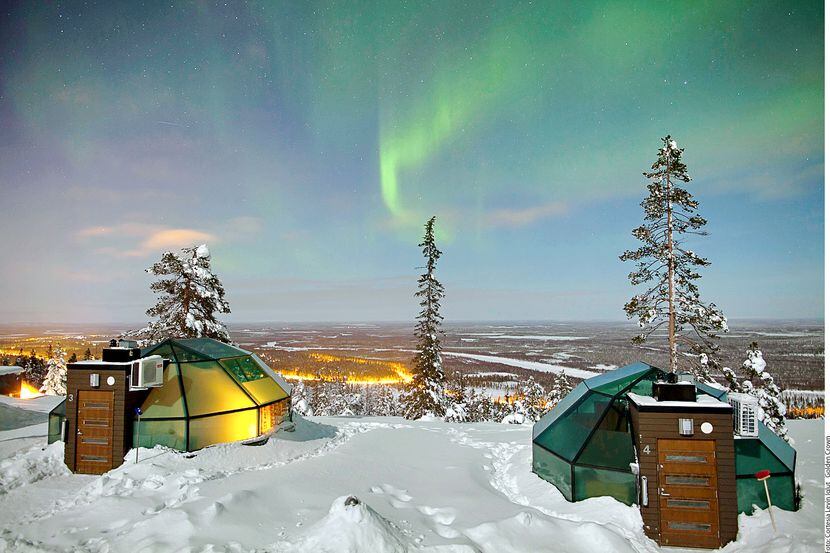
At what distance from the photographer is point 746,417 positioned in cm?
715

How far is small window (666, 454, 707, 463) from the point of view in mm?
6641

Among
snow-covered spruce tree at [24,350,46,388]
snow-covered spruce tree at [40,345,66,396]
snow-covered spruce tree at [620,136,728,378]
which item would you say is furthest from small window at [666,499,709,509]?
snow-covered spruce tree at [24,350,46,388]

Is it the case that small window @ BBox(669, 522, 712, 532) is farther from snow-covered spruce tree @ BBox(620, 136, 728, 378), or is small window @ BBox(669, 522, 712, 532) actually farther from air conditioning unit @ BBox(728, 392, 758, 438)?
snow-covered spruce tree @ BBox(620, 136, 728, 378)

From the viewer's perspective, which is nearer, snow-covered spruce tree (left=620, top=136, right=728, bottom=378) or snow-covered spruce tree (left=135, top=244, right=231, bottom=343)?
snow-covered spruce tree (left=620, top=136, right=728, bottom=378)

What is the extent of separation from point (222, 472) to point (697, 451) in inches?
359

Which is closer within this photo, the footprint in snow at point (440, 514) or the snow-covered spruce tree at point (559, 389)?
the footprint in snow at point (440, 514)

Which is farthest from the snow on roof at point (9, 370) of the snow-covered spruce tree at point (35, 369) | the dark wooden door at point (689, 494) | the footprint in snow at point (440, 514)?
the dark wooden door at point (689, 494)

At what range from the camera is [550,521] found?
643cm

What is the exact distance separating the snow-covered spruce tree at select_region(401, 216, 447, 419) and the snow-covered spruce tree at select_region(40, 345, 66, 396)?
2309cm

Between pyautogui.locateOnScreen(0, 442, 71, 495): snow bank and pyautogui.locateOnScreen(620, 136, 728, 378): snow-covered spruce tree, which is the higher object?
pyautogui.locateOnScreen(620, 136, 728, 378): snow-covered spruce tree

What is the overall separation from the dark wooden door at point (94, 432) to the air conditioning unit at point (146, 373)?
0.61m

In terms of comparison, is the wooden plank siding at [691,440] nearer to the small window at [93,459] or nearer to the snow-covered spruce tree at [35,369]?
the small window at [93,459]

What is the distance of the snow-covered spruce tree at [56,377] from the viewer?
2647cm

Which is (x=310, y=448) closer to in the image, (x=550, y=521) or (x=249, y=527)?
(x=249, y=527)
